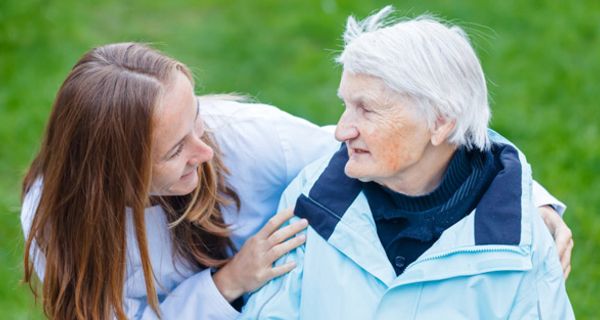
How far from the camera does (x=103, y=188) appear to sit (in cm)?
298

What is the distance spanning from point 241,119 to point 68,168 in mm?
600

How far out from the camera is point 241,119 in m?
3.25

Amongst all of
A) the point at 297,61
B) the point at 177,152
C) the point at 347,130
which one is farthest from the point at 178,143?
the point at 297,61

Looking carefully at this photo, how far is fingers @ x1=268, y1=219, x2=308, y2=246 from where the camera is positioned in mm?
3045

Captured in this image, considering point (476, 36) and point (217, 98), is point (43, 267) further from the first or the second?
point (476, 36)

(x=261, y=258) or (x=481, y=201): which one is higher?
(x=481, y=201)

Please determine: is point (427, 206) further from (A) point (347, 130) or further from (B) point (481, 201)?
(A) point (347, 130)

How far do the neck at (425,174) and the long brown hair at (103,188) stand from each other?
63 cm

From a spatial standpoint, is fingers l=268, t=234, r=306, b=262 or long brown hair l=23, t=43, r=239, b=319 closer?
long brown hair l=23, t=43, r=239, b=319

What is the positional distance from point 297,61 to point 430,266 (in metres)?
3.37

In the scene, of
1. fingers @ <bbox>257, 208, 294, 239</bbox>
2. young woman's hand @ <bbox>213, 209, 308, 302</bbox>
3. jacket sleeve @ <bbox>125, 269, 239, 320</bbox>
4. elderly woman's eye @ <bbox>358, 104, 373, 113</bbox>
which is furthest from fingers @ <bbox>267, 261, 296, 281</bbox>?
elderly woman's eye @ <bbox>358, 104, 373, 113</bbox>

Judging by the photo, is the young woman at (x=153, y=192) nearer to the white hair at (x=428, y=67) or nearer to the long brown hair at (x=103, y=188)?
the long brown hair at (x=103, y=188)

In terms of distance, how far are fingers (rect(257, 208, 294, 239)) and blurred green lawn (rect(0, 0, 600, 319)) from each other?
5.95 feet

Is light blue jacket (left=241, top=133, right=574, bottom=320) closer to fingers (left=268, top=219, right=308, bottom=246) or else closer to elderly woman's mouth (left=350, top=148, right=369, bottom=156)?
fingers (left=268, top=219, right=308, bottom=246)
